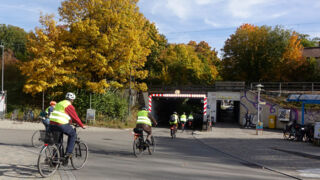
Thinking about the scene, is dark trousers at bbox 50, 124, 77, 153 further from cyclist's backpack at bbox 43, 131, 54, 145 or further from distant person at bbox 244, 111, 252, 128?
distant person at bbox 244, 111, 252, 128

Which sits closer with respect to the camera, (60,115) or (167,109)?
(60,115)

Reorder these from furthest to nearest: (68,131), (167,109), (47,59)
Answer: (167,109) → (47,59) → (68,131)

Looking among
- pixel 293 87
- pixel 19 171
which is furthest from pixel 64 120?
pixel 293 87

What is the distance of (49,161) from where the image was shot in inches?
265

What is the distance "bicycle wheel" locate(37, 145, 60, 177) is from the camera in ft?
21.3

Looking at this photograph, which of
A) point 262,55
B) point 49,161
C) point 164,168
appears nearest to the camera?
point 49,161

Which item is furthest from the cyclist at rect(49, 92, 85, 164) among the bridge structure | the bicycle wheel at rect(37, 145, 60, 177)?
the bridge structure

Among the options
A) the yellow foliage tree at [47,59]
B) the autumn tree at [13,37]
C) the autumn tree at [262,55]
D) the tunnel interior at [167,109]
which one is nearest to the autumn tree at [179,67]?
the tunnel interior at [167,109]

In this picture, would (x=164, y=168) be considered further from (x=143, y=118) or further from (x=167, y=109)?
(x=167, y=109)

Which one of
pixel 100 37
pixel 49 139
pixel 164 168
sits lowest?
pixel 164 168

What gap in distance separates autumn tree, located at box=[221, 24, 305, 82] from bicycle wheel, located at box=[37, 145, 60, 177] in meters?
36.0

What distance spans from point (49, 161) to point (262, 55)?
124 feet

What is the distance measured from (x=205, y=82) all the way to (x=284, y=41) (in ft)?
40.7

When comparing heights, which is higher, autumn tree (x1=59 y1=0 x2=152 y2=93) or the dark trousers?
autumn tree (x1=59 y1=0 x2=152 y2=93)
